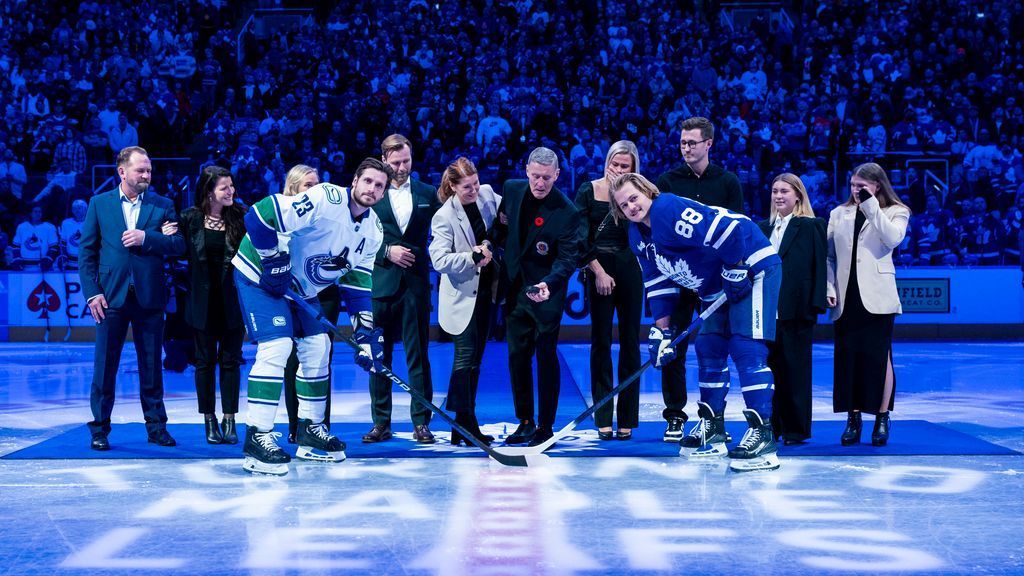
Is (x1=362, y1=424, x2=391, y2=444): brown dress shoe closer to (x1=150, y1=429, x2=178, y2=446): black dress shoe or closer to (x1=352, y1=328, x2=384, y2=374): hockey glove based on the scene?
(x1=352, y1=328, x2=384, y2=374): hockey glove

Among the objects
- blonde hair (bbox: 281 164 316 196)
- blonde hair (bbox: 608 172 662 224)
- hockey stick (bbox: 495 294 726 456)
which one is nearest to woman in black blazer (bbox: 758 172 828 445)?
hockey stick (bbox: 495 294 726 456)

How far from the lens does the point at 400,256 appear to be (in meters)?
6.32

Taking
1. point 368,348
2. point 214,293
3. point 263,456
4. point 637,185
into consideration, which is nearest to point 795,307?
point 637,185

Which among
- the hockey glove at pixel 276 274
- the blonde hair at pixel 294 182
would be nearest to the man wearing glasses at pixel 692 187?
the blonde hair at pixel 294 182

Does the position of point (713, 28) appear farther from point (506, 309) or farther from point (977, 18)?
point (506, 309)

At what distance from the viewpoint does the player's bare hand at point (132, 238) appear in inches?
242

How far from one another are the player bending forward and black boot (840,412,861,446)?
271 cm

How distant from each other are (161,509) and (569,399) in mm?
4123

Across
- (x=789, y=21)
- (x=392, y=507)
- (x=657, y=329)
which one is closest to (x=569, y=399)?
(x=657, y=329)

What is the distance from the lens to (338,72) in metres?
17.8

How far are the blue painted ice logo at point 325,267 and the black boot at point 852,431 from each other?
9.83 feet

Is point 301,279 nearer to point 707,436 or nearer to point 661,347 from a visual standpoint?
point 661,347

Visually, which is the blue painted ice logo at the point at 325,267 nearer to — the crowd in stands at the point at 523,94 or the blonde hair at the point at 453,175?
the blonde hair at the point at 453,175

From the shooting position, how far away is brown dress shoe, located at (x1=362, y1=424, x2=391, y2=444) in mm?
6516
